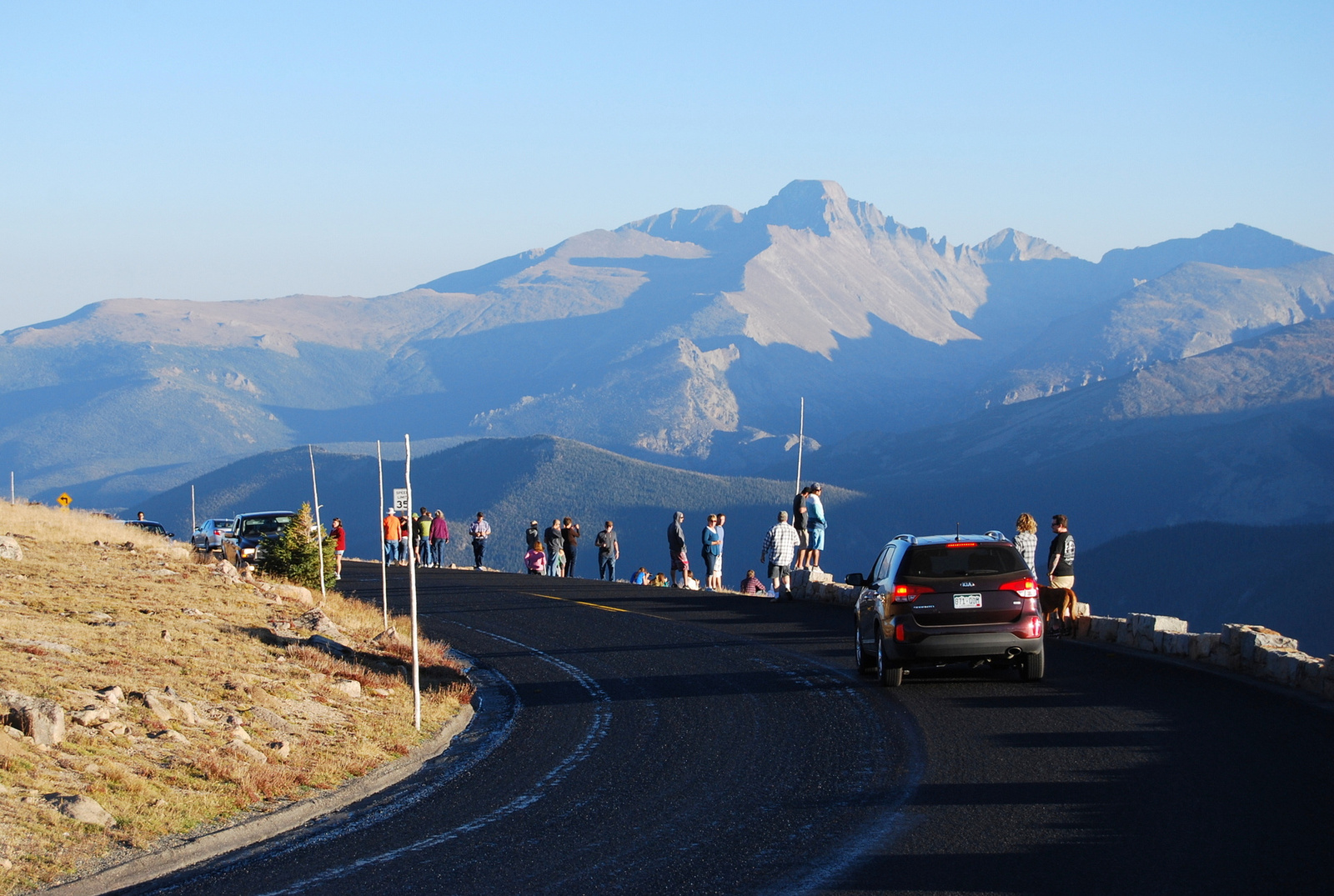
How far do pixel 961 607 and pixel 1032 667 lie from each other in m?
1.16

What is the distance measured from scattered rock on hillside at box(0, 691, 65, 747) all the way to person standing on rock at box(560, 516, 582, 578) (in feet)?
70.8

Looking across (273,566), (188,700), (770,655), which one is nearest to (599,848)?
(188,700)

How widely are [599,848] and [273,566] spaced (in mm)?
17335

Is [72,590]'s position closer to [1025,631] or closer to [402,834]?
[402,834]

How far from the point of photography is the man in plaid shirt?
23781 mm

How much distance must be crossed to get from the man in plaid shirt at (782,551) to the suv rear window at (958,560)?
10.3 m

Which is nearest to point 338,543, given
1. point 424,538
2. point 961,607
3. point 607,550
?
point 607,550

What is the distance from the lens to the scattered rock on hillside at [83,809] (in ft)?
27.8

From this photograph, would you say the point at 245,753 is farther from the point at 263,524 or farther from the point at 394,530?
the point at 394,530

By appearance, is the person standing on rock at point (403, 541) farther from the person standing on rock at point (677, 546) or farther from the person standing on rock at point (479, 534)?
the person standing on rock at point (677, 546)

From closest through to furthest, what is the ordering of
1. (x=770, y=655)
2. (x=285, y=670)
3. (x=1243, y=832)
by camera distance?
(x=1243, y=832) < (x=285, y=670) < (x=770, y=655)

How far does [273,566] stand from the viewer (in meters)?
23.9

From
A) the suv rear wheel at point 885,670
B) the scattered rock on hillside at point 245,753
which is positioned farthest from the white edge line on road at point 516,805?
the suv rear wheel at point 885,670

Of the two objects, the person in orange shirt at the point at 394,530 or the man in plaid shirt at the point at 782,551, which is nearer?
the man in plaid shirt at the point at 782,551
